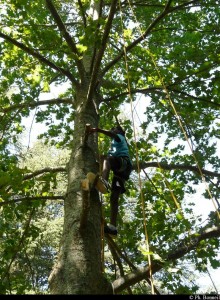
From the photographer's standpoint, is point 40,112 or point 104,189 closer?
point 104,189

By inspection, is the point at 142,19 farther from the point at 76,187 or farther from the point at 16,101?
the point at 76,187

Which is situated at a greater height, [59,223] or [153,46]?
[59,223]

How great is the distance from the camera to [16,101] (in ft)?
16.5

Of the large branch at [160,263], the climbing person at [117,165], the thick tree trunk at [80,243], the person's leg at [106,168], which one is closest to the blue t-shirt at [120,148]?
the climbing person at [117,165]

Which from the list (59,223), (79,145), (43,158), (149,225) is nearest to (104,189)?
(79,145)

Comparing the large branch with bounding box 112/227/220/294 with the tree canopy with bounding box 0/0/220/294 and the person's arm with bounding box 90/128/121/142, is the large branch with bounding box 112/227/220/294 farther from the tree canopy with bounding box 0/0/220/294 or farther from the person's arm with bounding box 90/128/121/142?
the person's arm with bounding box 90/128/121/142

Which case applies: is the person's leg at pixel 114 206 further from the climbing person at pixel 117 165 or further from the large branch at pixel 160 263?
the large branch at pixel 160 263

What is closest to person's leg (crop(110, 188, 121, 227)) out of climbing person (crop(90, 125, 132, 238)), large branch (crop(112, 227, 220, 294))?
climbing person (crop(90, 125, 132, 238))

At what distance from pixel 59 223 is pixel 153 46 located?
1111 centimetres

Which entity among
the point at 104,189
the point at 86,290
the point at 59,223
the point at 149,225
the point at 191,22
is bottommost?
the point at 86,290

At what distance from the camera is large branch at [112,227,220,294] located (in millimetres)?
2805

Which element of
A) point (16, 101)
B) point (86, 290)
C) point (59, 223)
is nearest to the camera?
point (86, 290)

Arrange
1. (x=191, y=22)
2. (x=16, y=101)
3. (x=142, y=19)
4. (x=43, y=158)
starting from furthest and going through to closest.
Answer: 1. (x=43, y=158)
2. (x=142, y=19)
3. (x=191, y=22)
4. (x=16, y=101)

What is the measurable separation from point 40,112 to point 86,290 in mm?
5057
